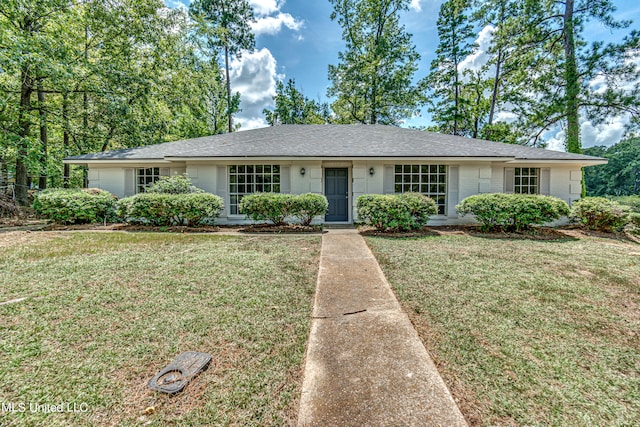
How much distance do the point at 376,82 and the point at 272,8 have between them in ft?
29.1

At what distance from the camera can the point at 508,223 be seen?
26.2ft

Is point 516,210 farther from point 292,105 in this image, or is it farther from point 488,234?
point 292,105

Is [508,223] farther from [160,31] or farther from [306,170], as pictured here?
[160,31]

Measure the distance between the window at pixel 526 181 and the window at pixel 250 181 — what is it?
9.42 metres

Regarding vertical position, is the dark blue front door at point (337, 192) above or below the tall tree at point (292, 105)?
below

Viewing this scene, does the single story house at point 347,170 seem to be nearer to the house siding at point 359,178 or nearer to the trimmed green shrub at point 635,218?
the house siding at point 359,178

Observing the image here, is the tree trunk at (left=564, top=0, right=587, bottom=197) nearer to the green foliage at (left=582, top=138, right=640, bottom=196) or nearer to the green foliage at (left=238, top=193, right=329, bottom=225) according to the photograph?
the green foliage at (left=238, top=193, right=329, bottom=225)

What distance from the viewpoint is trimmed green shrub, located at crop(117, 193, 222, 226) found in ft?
27.0

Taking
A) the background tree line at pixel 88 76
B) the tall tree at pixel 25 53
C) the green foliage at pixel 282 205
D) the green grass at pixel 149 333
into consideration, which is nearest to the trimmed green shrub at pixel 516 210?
the green foliage at pixel 282 205

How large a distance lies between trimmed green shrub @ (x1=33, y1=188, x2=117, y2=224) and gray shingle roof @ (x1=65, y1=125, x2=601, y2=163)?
1.87 m

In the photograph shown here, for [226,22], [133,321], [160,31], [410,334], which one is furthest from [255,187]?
[226,22]

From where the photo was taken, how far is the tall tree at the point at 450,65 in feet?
61.1

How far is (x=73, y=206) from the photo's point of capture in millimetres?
8383

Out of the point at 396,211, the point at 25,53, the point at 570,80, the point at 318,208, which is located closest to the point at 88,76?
the point at 25,53
